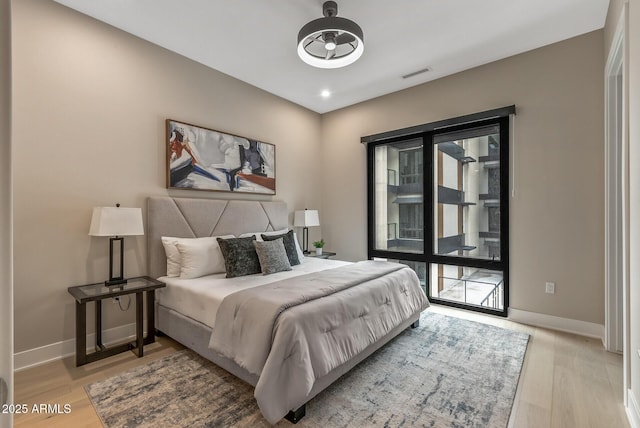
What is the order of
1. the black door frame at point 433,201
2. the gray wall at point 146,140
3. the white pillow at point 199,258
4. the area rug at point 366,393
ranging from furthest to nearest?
the black door frame at point 433,201, the white pillow at point 199,258, the gray wall at point 146,140, the area rug at point 366,393

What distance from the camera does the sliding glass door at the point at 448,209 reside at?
3.59 metres

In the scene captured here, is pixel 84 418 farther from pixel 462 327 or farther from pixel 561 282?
pixel 561 282

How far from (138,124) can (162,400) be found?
8.23 feet

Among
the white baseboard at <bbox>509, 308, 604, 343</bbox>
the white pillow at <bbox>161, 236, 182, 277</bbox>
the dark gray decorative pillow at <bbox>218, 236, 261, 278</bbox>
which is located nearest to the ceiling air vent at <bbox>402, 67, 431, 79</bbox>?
the dark gray decorative pillow at <bbox>218, 236, 261, 278</bbox>

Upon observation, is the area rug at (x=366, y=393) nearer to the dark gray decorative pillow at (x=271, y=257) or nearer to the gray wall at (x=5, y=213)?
the dark gray decorative pillow at (x=271, y=257)

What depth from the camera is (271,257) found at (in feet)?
10.2

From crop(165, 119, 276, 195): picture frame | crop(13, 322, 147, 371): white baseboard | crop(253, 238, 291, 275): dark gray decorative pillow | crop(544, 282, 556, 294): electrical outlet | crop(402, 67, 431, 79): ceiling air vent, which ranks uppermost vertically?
crop(402, 67, 431, 79): ceiling air vent

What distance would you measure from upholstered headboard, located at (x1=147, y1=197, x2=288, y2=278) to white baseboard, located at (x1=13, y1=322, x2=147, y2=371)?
0.60 meters

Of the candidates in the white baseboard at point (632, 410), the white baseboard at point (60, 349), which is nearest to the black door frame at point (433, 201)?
the white baseboard at point (632, 410)

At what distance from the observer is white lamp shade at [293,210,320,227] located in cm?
451

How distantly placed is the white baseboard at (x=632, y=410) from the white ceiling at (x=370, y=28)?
2.98 m

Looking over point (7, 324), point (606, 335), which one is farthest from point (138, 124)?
point (606, 335)

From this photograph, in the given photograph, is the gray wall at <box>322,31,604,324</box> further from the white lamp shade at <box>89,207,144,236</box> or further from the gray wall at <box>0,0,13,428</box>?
the gray wall at <box>0,0,13,428</box>

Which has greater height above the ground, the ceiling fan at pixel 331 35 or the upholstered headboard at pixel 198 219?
the ceiling fan at pixel 331 35
